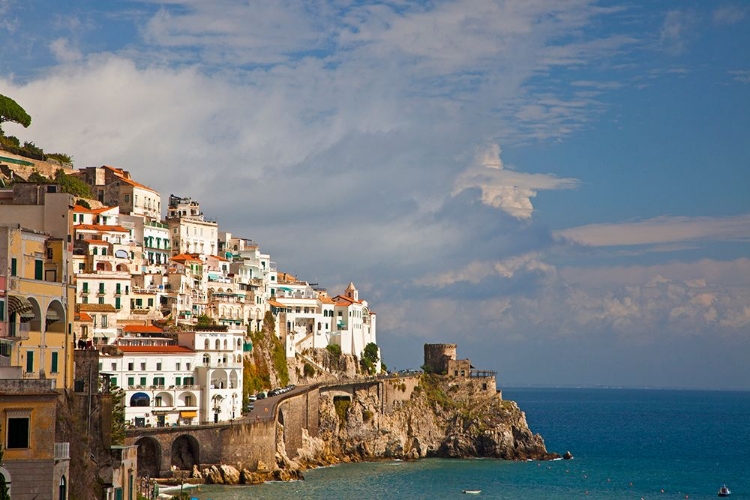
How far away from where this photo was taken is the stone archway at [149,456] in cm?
8388

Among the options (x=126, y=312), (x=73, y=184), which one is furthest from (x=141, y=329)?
(x=73, y=184)

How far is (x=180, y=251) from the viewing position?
119m

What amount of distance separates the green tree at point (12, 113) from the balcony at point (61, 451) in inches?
3068

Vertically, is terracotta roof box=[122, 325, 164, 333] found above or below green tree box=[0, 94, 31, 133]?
below

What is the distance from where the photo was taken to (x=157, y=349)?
87.8 m

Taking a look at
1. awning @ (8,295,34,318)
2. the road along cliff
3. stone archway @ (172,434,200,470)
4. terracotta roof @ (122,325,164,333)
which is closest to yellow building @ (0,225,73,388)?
awning @ (8,295,34,318)

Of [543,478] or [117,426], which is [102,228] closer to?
[543,478]

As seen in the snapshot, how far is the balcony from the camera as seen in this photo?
124 ft

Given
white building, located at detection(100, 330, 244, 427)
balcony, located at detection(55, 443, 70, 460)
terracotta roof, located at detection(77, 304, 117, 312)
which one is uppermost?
terracotta roof, located at detection(77, 304, 117, 312)

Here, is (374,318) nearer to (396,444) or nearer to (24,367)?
(396,444)

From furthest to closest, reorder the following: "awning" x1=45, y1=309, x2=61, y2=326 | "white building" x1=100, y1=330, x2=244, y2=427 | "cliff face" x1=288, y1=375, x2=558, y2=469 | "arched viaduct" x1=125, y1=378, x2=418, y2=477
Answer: "cliff face" x1=288, y1=375, x2=558, y2=469, "white building" x1=100, y1=330, x2=244, y2=427, "arched viaduct" x1=125, y1=378, x2=418, y2=477, "awning" x1=45, y1=309, x2=61, y2=326

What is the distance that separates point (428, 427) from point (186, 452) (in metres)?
40.3

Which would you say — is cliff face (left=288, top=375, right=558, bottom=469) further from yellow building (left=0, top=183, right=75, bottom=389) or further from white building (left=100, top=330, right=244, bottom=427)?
yellow building (left=0, top=183, right=75, bottom=389)

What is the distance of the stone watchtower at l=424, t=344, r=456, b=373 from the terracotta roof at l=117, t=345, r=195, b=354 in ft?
160
